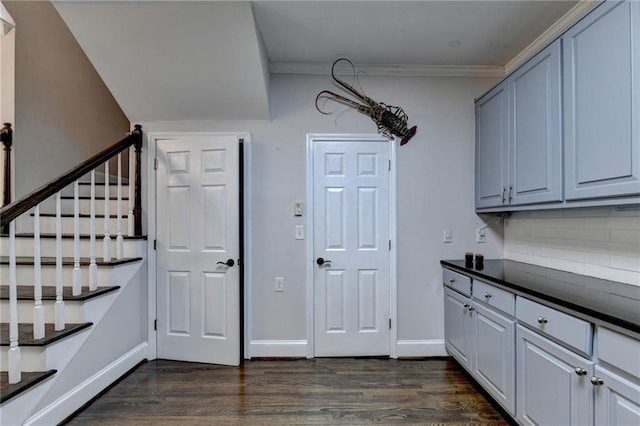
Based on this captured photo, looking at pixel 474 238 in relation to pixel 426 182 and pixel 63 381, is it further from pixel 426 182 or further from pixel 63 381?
pixel 63 381

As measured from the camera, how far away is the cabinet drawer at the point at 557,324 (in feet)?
4.74

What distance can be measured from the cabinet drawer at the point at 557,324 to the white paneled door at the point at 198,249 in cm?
215

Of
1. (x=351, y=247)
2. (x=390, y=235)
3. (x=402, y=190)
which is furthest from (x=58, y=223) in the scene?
(x=402, y=190)

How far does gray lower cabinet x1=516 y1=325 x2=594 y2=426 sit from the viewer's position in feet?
4.79

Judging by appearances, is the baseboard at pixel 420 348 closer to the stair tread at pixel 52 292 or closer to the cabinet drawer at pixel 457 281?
the cabinet drawer at pixel 457 281

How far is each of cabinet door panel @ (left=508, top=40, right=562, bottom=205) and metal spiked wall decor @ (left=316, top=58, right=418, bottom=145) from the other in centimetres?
88

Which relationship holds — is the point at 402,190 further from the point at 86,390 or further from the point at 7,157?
the point at 7,157

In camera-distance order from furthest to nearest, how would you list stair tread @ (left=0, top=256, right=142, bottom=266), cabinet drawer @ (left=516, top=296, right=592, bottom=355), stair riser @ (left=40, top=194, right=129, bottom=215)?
stair riser @ (left=40, top=194, right=129, bottom=215) → stair tread @ (left=0, top=256, right=142, bottom=266) → cabinet drawer @ (left=516, top=296, right=592, bottom=355)

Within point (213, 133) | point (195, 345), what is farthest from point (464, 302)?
point (213, 133)

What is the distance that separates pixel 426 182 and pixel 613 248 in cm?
145

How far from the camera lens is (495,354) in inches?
84.1

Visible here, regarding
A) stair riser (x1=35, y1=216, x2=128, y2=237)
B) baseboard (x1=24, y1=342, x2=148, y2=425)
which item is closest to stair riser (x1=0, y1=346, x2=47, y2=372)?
baseboard (x1=24, y1=342, x2=148, y2=425)

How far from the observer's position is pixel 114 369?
8.39 feet

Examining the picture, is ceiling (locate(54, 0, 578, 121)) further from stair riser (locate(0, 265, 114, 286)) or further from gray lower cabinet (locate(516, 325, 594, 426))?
gray lower cabinet (locate(516, 325, 594, 426))
